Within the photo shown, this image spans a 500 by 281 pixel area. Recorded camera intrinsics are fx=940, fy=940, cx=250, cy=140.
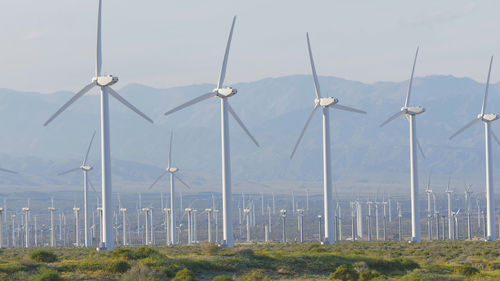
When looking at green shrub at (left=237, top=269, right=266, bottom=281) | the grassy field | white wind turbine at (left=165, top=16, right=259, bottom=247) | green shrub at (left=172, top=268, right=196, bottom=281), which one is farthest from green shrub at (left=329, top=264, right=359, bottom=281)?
white wind turbine at (left=165, top=16, right=259, bottom=247)

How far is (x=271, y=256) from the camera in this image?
5347cm

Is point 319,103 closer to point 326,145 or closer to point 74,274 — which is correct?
point 326,145

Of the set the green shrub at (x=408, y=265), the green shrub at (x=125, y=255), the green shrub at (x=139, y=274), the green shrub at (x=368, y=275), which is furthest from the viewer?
the green shrub at (x=408, y=265)

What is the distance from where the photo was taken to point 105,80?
7500 cm

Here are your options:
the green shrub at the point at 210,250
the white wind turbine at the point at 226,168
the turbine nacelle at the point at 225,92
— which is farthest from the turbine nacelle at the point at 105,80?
the green shrub at the point at 210,250

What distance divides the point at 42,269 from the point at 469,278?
19.5 m

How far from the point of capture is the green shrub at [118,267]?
42.5 meters

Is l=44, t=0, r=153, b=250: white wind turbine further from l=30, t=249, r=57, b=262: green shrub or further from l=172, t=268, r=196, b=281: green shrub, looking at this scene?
l=172, t=268, r=196, b=281: green shrub

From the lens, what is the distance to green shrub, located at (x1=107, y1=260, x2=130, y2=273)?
42.5 m

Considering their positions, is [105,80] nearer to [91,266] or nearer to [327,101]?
[327,101]

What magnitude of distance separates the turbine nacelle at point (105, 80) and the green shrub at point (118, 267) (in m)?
33.6

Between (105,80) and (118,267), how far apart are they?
34530 mm

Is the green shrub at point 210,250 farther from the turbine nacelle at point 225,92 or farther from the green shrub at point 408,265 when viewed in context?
the turbine nacelle at point 225,92

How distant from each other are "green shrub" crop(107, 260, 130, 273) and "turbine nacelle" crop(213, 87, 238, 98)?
125ft
